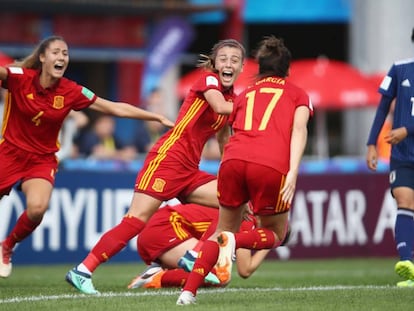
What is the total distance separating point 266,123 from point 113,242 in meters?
1.83

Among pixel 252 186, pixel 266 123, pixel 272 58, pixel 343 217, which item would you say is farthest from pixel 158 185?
pixel 343 217

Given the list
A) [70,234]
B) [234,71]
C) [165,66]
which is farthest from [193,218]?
[165,66]

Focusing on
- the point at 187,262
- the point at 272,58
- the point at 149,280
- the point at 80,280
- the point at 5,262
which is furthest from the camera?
the point at 5,262

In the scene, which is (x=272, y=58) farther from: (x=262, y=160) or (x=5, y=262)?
(x=5, y=262)

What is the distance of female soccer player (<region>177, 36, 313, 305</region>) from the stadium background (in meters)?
6.32

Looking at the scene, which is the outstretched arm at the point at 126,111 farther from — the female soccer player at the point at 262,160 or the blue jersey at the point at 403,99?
the blue jersey at the point at 403,99

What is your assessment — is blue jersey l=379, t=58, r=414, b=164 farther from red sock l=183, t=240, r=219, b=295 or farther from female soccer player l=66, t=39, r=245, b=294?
red sock l=183, t=240, r=219, b=295

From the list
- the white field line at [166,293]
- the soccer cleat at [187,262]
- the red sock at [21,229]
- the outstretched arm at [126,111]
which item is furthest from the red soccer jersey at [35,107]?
the soccer cleat at [187,262]

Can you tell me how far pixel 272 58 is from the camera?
966 cm

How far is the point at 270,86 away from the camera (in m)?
9.57

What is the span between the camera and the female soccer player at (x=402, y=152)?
11.3m

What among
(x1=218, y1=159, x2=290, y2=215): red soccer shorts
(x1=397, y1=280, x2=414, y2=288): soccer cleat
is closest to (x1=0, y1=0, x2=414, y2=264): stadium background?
(x1=397, y1=280, x2=414, y2=288): soccer cleat

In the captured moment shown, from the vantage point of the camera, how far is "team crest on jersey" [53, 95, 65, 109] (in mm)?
11273

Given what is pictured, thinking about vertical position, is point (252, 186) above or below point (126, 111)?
below
